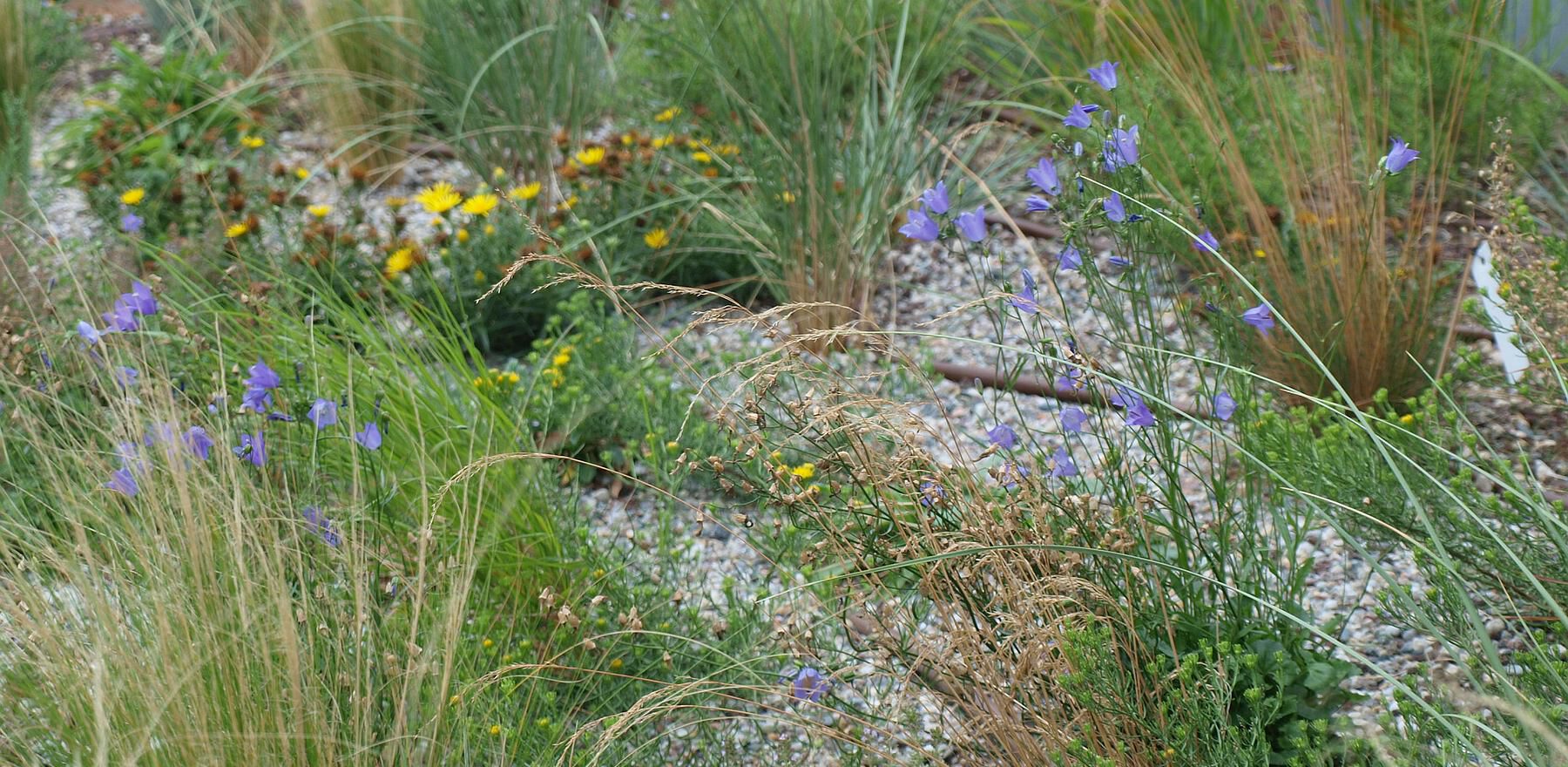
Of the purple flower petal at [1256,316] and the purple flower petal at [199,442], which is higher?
the purple flower petal at [1256,316]

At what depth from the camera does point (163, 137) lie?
4238 mm

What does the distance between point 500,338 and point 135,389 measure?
1298 mm

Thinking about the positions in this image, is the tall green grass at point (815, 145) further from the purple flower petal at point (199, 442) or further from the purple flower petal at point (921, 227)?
the purple flower petal at point (199, 442)

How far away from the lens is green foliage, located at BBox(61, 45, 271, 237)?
3893 millimetres

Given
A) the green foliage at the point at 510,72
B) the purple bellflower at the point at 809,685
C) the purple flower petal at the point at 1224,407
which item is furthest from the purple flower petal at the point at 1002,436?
the green foliage at the point at 510,72

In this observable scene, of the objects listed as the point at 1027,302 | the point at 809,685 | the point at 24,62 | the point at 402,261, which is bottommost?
the point at 809,685

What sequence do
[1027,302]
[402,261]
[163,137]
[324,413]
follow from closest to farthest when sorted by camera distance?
[1027,302] < [324,413] < [402,261] < [163,137]

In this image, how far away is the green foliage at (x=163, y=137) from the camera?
12.8 ft

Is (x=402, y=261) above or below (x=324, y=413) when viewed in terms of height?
below

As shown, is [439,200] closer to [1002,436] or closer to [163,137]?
[163,137]

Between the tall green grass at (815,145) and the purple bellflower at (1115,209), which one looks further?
the tall green grass at (815,145)

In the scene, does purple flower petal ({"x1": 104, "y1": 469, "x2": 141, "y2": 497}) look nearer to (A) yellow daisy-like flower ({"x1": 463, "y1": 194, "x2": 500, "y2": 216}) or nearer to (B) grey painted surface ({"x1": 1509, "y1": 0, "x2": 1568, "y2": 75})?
(A) yellow daisy-like flower ({"x1": 463, "y1": 194, "x2": 500, "y2": 216})

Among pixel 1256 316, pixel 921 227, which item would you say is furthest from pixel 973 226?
pixel 1256 316

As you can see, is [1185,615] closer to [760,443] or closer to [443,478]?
[760,443]
